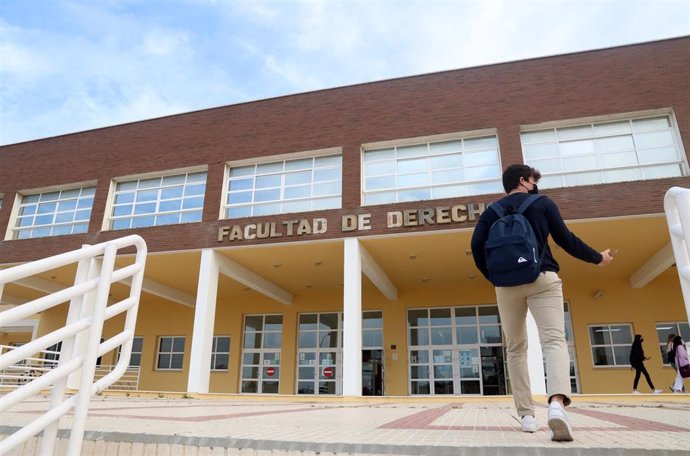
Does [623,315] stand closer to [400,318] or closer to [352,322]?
[400,318]

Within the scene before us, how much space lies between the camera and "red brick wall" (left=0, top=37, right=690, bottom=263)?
41.2ft

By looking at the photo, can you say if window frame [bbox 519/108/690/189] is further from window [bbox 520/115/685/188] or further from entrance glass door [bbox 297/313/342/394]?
entrance glass door [bbox 297/313/342/394]

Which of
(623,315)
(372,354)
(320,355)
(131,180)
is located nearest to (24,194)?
(131,180)

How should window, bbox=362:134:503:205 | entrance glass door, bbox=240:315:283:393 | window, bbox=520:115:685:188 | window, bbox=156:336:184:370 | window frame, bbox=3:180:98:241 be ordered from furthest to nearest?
window, bbox=156:336:184:370 → entrance glass door, bbox=240:315:283:393 → window frame, bbox=3:180:98:241 → window, bbox=362:134:503:205 → window, bbox=520:115:685:188

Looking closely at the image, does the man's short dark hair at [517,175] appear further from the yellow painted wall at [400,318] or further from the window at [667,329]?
the window at [667,329]

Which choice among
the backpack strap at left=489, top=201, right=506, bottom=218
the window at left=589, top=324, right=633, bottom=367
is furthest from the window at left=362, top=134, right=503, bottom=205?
the backpack strap at left=489, top=201, right=506, bottom=218

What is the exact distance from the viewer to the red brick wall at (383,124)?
12562 millimetres

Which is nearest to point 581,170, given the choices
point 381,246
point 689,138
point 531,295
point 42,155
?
point 689,138

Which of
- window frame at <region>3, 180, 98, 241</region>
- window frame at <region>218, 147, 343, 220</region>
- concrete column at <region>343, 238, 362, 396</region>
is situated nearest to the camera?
concrete column at <region>343, 238, 362, 396</region>

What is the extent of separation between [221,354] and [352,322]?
30.5 feet

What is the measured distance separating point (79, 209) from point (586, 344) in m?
17.9

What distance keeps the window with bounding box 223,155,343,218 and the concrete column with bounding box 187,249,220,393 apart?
5.87ft

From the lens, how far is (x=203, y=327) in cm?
1334

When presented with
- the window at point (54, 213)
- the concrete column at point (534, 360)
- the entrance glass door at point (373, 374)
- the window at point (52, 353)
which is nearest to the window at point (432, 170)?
the concrete column at point (534, 360)
